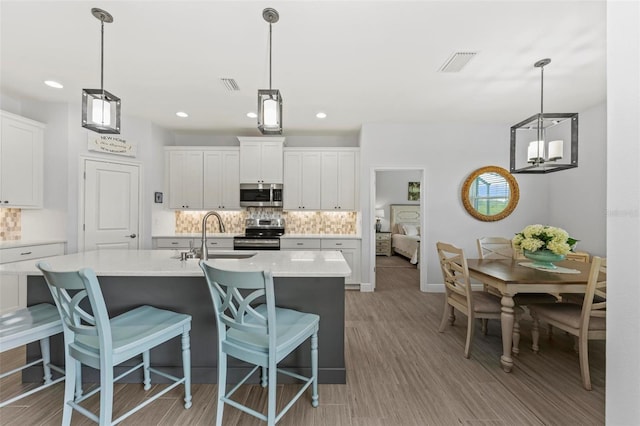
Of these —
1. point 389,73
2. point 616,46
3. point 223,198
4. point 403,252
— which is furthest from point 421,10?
point 403,252

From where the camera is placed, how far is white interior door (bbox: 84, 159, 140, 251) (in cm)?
380

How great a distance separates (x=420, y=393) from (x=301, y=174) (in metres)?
3.69

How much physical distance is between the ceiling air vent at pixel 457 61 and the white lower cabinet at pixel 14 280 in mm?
5015

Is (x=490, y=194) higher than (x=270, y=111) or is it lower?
lower

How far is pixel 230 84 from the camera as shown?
313 centimetres

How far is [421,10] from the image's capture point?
199cm

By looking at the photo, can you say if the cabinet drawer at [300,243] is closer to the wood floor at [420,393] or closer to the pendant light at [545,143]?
the wood floor at [420,393]

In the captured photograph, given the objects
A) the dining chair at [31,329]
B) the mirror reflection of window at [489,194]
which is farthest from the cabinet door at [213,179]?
the mirror reflection of window at [489,194]

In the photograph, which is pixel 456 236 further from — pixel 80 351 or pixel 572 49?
pixel 80 351

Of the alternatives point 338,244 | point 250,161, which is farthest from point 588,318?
point 250,161

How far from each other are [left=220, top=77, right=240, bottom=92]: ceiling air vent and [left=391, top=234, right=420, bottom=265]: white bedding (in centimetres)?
532

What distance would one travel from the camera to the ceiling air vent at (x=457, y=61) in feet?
8.24

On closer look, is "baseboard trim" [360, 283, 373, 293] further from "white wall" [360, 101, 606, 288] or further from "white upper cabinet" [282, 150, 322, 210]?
"white upper cabinet" [282, 150, 322, 210]

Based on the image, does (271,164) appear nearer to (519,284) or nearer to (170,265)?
(170,265)
